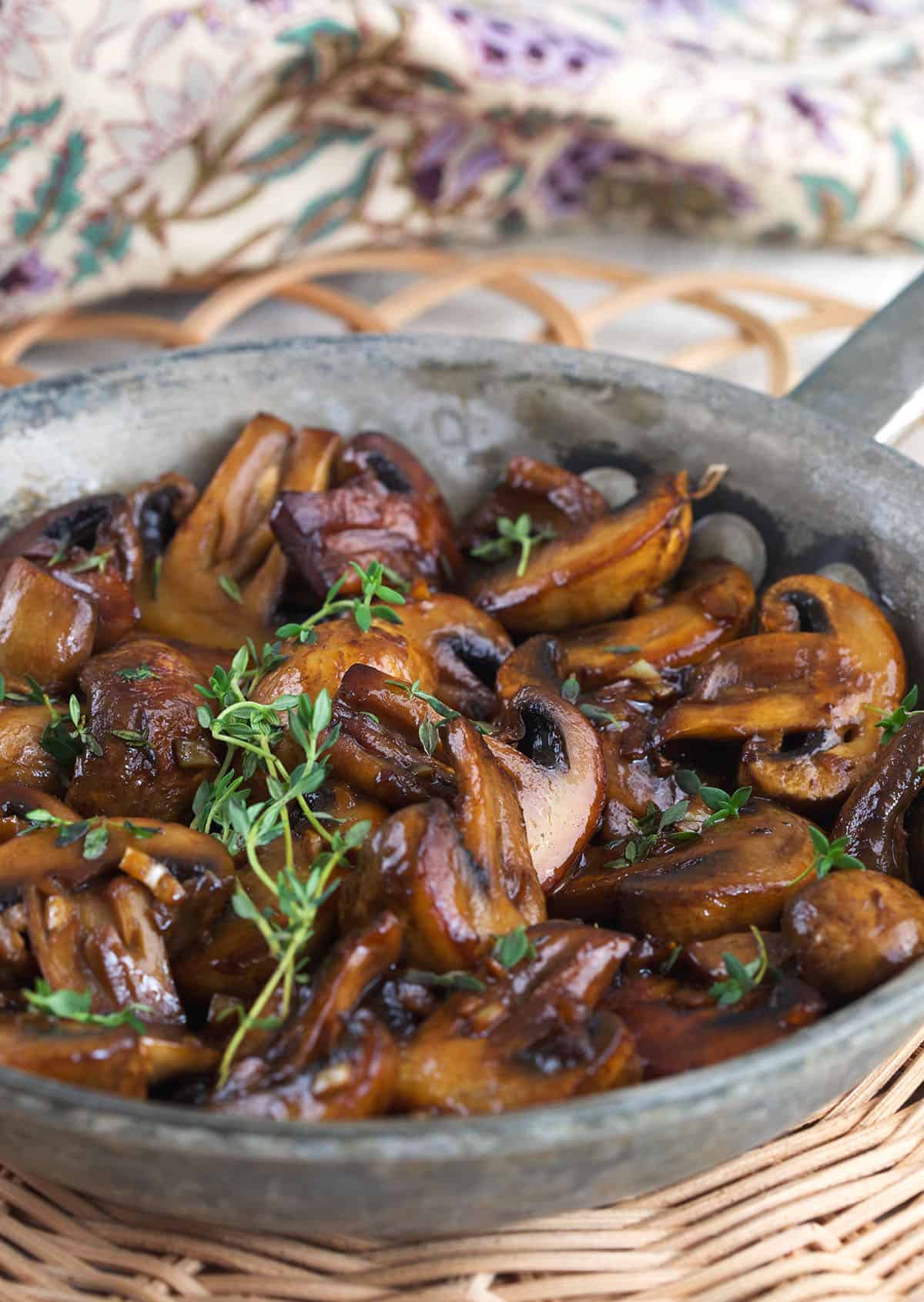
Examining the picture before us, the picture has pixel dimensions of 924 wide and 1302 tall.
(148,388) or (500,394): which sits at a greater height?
(500,394)

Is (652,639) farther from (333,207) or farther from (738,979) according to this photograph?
(333,207)

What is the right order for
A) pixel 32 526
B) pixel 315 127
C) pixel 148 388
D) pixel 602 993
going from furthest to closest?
pixel 315 127 < pixel 148 388 < pixel 32 526 < pixel 602 993

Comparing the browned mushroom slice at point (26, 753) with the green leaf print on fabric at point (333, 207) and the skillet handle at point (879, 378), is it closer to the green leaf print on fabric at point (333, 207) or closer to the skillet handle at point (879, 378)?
the skillet handle at point (879, 378)

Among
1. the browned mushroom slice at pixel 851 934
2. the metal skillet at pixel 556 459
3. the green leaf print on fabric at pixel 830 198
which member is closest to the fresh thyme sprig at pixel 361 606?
the metal skillet at pixel 556 459

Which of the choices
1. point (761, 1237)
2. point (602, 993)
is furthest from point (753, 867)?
point (761, 1237)

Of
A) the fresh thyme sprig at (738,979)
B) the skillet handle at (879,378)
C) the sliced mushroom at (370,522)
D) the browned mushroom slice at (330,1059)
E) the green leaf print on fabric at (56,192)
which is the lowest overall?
the green leaf print on fabric at (56,192)

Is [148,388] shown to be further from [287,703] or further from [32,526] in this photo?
[287,703]
